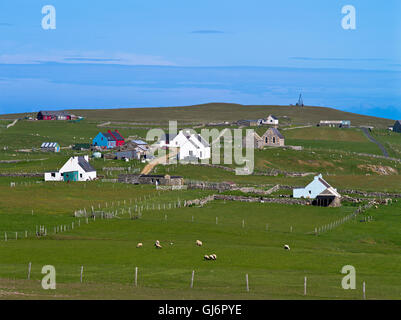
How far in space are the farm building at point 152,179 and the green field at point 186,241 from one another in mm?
2995

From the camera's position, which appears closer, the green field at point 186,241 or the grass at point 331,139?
the green field at point 186,241

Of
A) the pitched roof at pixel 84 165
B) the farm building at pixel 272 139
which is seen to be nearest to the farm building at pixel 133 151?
the pitched roof at pixel 84 165

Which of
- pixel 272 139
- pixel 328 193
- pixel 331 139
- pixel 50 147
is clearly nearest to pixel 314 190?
pixel 328 193

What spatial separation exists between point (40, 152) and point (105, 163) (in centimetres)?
3309

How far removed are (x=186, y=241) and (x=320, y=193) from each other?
1156 inches

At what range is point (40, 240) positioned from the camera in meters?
57.4

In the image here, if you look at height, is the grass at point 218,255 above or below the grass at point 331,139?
below

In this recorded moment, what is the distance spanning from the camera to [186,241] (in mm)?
57719

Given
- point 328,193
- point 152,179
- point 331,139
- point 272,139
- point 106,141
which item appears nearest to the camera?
point 328,193

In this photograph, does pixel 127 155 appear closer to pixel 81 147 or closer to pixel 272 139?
pixel 81 147

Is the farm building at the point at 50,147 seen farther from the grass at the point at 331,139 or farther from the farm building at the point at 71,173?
the grass at the point at 331,139

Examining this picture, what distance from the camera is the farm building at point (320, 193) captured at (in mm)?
81562

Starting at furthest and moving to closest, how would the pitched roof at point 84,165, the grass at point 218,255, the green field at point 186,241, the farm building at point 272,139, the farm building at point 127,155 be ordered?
the farm building at point 272,139 < the farm building at point 127,155 < the pitched roof at point 84,165 < the green field at point 186,241 < the grass at point 218,255

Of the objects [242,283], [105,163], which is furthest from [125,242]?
[105,163]
